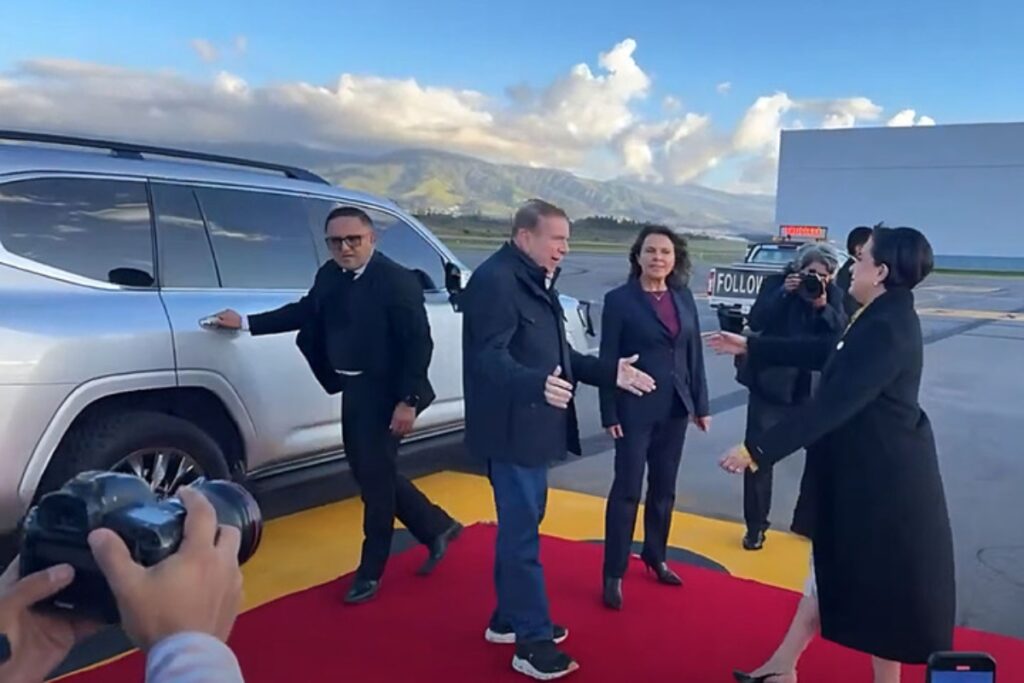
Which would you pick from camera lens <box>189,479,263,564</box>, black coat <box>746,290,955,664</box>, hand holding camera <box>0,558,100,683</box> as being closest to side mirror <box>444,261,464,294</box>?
black coat <box>746,290,955,664</box>

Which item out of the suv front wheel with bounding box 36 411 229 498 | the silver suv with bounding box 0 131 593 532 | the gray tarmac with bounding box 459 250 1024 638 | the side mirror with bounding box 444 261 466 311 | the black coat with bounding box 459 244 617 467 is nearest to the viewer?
the black coat with bounding box 459 244 617 467

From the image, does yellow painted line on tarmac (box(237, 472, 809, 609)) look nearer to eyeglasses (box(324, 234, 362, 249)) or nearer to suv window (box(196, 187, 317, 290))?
suv window (box(196, 187, 317, 290))

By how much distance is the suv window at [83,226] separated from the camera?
384cm

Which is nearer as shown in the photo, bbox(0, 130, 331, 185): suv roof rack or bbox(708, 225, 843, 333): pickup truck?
bbox(0, 130, 331, 185): suv roof rack

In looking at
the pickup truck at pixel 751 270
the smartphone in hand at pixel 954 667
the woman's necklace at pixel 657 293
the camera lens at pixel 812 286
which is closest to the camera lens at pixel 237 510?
the smartphone in hand at pixel 954 667

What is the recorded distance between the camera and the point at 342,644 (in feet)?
12.0

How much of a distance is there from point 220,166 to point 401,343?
5.41 ft

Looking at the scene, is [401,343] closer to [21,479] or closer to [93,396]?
[93,396]

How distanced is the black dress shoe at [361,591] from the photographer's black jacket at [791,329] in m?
2.05

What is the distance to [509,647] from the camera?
3666mm

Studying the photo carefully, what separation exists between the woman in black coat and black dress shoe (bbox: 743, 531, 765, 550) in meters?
1.89

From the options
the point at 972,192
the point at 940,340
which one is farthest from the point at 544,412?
the point at 972,192

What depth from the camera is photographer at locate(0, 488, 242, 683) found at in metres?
0.93

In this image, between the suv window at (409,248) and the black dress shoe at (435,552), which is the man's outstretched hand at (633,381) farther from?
the suv window at (409,248)
